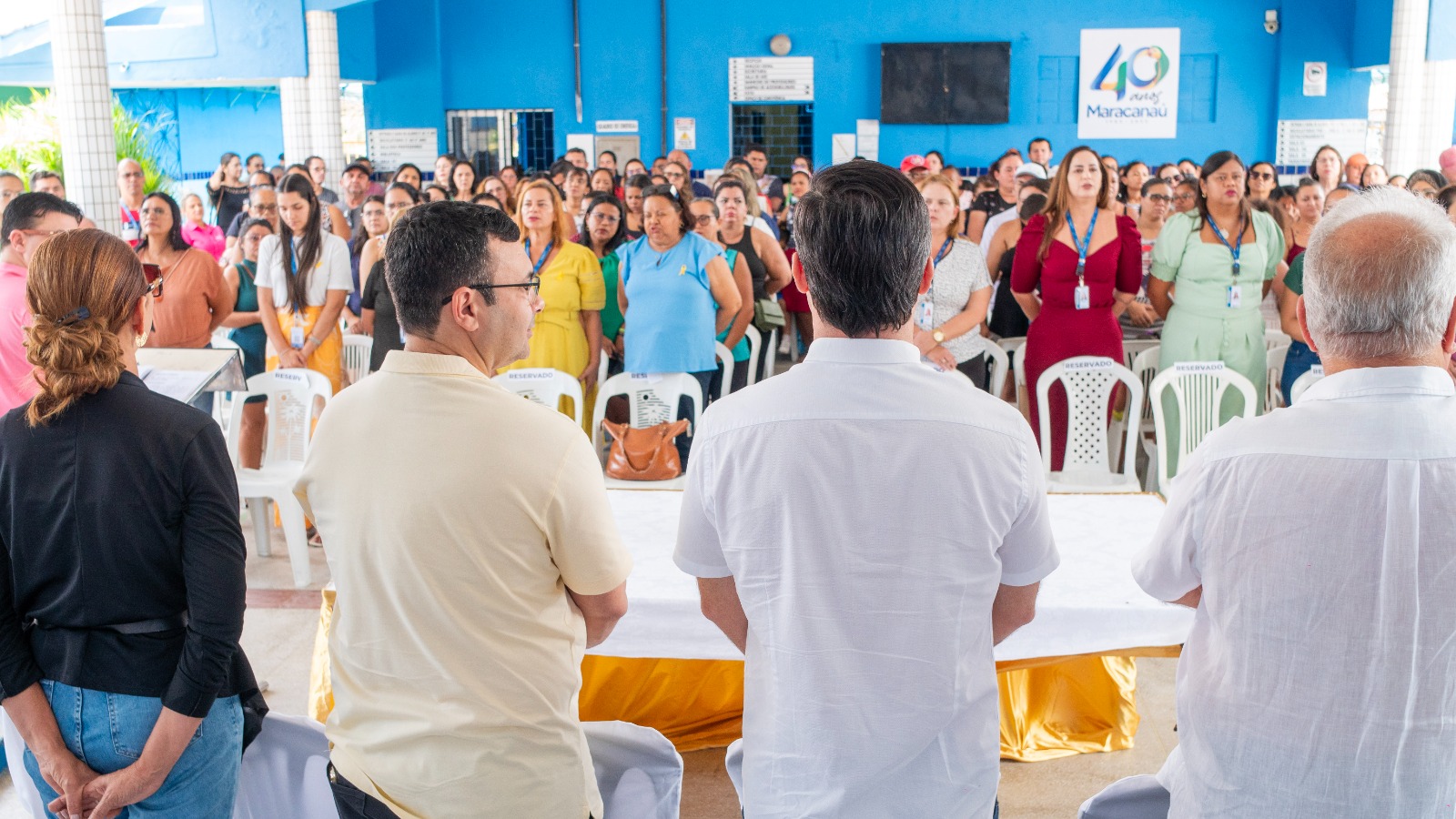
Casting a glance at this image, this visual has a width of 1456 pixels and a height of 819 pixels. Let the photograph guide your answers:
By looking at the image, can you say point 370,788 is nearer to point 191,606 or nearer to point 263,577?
point 191,606

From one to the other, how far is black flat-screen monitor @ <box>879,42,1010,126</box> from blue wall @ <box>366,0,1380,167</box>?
0.58ft

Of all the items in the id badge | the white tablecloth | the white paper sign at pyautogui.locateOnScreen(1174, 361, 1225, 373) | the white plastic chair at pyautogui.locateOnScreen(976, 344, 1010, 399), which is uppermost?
the id badge

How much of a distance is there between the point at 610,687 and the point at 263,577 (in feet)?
7.44

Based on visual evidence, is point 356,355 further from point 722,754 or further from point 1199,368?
point 1199,368

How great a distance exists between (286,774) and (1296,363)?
4.79 meters

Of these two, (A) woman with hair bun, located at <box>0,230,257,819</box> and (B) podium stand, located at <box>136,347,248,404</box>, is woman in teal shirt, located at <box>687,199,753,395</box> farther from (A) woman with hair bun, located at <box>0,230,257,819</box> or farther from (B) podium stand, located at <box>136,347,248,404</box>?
(A) woman with hair bun, located at <box>0,230,257,819</box>

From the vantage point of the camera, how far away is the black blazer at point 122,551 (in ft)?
5.79

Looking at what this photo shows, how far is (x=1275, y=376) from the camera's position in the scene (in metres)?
5.80

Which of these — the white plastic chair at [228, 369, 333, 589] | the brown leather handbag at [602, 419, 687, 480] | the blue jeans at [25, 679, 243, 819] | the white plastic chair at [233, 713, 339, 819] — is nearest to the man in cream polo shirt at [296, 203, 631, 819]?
the blue jeans at [25, 679, 243, 819]

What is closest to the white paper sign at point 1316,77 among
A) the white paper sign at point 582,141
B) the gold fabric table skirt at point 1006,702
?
the white paper sign at point 582,141

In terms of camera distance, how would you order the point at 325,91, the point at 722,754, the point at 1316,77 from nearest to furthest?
the point at 722,754, the point at 325,91, the point at 1316,77

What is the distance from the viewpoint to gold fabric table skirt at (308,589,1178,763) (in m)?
3.27

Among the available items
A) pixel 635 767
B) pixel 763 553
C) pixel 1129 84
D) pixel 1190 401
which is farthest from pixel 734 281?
pixel 1129 84

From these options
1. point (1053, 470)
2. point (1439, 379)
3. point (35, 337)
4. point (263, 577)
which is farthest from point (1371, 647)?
point (263, 577)
